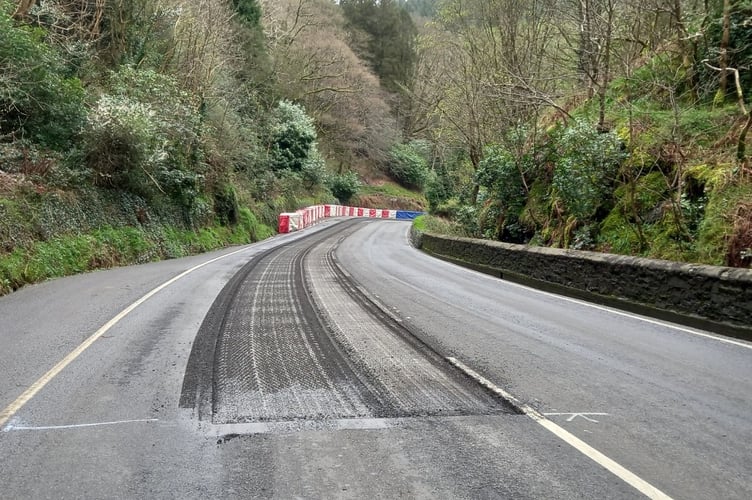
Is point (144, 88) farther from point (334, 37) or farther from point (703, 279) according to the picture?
point (334, 37)

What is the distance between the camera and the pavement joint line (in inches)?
142

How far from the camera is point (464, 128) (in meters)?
27.5

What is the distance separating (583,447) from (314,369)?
9.47 ft

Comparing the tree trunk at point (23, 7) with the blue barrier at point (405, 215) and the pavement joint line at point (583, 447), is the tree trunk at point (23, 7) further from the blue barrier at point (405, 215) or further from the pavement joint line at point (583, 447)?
the blue barrier at point (405, 215)

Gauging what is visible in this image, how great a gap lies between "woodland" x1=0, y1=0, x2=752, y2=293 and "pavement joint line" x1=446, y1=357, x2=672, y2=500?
6327 millimetres

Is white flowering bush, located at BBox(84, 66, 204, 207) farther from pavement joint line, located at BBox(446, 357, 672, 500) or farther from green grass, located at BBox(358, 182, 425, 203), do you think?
green grass, located at BBox(358, 182, 425, 203)

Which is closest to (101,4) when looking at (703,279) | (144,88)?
(144,88)

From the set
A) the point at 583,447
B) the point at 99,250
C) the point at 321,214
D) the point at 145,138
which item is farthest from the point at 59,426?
the point at 321,214

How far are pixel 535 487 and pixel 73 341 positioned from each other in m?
6.17

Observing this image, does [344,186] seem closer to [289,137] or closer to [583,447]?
[289,137]

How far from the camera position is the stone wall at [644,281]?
28.4 feet

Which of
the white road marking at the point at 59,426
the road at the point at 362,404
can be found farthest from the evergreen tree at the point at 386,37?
the white road marking at the point at 59,426

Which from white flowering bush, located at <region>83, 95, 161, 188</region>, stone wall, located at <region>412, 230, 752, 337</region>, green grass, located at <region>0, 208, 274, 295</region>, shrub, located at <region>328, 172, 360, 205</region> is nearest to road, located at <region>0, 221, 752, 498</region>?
stone wall, located at <region>412, 230, 752, 337</region>

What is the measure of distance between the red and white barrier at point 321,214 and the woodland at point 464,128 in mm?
1375
